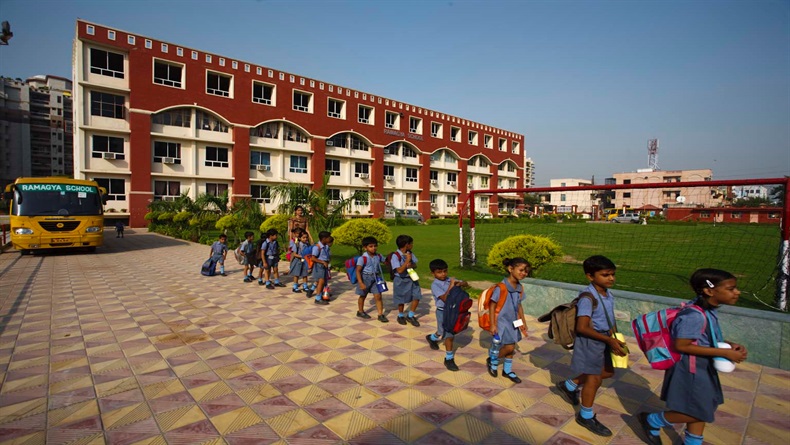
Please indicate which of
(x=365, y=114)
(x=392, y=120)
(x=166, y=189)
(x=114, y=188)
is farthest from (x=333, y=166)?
(x=114, y=188)

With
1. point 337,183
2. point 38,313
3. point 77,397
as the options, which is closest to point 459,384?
point 77,397

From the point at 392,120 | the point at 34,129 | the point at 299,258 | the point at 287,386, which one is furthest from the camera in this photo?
the point at 34,129

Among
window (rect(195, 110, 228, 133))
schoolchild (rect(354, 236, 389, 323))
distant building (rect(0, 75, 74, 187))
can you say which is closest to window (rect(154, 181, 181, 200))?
window (rect(195, 110, 228, 133))

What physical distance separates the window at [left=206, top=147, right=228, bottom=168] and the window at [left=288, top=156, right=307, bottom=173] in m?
4.93

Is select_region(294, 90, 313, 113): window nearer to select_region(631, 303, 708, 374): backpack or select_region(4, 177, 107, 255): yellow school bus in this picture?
select_region(4, 177, 107, 255): yellow school bus

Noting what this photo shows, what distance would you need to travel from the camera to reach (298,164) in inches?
1244

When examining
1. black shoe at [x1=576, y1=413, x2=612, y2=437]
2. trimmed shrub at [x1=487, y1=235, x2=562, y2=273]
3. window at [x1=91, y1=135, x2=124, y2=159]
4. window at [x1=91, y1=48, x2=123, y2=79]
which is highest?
window at [x1=91, y1=48, x2=123, y2=79]

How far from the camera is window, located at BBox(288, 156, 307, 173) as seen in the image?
102ft

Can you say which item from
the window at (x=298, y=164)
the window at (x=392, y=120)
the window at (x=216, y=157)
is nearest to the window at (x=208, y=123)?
the window at (x=216, y=157)

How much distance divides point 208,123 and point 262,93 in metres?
4.77

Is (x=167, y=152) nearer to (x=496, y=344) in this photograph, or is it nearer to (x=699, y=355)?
(x=496, y=344)

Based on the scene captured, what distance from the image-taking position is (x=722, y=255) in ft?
43.2

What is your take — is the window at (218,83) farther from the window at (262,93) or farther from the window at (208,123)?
the window at (262,93)

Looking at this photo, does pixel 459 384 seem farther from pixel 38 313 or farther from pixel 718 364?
pixel 38 313
